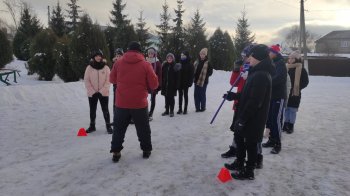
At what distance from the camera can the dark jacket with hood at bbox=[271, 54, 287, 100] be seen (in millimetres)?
5438

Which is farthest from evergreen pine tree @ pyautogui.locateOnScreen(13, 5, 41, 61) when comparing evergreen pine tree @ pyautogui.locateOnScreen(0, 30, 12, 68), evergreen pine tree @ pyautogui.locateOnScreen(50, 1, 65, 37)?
evergreen pine tree @ pyautogui.locateOnScreen(0, 30, 12, 68)

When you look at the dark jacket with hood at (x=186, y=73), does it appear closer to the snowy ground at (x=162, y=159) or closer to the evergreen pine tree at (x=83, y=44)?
the snowy ground at (x=162, y=159)

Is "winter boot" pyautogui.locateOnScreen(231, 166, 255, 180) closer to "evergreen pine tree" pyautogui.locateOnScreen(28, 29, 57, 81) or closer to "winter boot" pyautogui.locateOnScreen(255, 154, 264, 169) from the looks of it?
"winter boot" pyautogui.locateOnScreen(255, 154, 264, 169)

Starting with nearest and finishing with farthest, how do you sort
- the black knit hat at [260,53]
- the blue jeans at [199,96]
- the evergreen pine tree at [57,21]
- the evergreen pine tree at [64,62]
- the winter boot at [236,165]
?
the black knit hat at [260,53]
the winter boot at [236,165]
the blue jeans at [199,96]
the evergreen pine tree at [64,62]
the evergreen pine tree at [57,21]

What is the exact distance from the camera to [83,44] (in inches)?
592

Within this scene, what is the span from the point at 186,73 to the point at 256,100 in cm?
514

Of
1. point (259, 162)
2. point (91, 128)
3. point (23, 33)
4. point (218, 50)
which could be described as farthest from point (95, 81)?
point (23, 33)

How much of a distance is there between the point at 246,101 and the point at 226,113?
545 centimetres

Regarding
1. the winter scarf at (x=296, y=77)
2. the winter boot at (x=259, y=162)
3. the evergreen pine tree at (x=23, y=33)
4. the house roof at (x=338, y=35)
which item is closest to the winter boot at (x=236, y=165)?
the winter boot at (x=259, y=162)

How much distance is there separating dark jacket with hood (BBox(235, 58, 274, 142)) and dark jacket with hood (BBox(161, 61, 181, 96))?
454cm

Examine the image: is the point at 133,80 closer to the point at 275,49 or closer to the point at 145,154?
the point at 145,154

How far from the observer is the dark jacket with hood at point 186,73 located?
8.97m

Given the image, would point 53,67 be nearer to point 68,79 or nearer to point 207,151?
point 68,79

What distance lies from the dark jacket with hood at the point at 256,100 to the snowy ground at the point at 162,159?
753 mm
